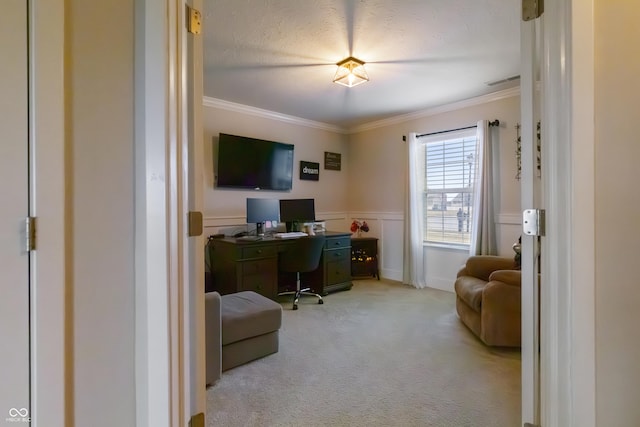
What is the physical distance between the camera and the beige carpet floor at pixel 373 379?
1719 mm

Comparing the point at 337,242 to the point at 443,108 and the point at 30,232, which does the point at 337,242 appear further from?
the point at 30,232

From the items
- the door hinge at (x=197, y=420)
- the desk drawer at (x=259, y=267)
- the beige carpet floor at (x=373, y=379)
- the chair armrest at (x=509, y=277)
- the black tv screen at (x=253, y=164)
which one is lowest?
the beige carpet floor at (x=373, y=379)

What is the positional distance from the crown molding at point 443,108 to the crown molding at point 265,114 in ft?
1.65

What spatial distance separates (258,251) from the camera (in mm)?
3512

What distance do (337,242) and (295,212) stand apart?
2.33 feet

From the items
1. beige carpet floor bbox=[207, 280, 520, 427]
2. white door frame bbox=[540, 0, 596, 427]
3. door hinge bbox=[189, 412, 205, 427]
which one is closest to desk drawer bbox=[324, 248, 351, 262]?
beige carpet floor bbox=[207, 280, 520, 427]

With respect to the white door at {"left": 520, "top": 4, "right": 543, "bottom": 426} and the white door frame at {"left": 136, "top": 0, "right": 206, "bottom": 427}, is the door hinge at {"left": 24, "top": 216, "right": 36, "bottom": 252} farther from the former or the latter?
the white door at {"left": 520, "top": 4, "right": 543, "bottom": 426}

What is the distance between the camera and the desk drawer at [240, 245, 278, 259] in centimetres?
340

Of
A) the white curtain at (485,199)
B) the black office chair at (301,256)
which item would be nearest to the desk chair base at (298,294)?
the black office chair at (301,256)

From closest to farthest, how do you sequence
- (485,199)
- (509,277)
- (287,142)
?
(509,277), (485,199), (287,142)

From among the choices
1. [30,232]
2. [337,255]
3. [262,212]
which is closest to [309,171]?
[262,212]

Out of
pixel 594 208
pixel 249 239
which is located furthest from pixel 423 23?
pixel 249 239

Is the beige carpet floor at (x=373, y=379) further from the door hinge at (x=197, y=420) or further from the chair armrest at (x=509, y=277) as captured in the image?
the door hinge at (x=197, y=420)

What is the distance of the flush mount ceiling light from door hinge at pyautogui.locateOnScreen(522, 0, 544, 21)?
1804 millimetres
